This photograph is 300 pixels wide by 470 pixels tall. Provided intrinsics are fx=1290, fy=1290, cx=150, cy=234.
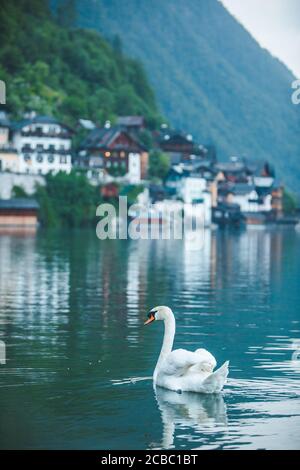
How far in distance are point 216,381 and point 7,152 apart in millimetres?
79724

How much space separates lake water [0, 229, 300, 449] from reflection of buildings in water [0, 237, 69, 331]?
1.4 inches

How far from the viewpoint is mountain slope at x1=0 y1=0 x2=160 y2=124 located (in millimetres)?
106750

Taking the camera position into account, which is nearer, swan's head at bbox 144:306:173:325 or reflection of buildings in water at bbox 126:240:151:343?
swan's head at bbox 144:306:173:325

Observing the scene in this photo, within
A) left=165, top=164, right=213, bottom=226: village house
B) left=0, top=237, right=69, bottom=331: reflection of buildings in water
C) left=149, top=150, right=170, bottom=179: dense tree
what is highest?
left=149, top=150, right=170, bottom=179: dense tree

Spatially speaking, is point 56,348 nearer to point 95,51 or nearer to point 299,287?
point 299,287

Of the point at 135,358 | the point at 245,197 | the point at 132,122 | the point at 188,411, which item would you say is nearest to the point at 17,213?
the point at 132,122

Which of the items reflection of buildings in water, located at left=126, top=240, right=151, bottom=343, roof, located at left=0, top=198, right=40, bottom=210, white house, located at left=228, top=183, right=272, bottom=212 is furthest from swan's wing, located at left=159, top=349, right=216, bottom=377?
white house, located at left=228, top=183, right=272, bottom=212

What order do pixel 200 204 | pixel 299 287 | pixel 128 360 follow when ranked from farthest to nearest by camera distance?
pixel 200 204, pixel 299 287, pixel 128 360

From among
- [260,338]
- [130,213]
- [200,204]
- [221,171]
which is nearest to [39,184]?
[130,213]

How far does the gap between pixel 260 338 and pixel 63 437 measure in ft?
Result: 26.1

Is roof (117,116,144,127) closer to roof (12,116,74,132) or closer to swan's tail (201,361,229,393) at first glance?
roof (12,116,74,132)

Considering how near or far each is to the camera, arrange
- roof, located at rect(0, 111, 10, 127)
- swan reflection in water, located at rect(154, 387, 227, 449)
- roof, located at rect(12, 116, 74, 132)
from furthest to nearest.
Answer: roof, located at rect(12, 116, 74, 132) < roof, located at rect(0, 111, 10, 127) < swan reflection in water, located at rect(154, 387, 227, 449)

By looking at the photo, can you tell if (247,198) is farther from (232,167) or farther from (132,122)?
(132,122)
